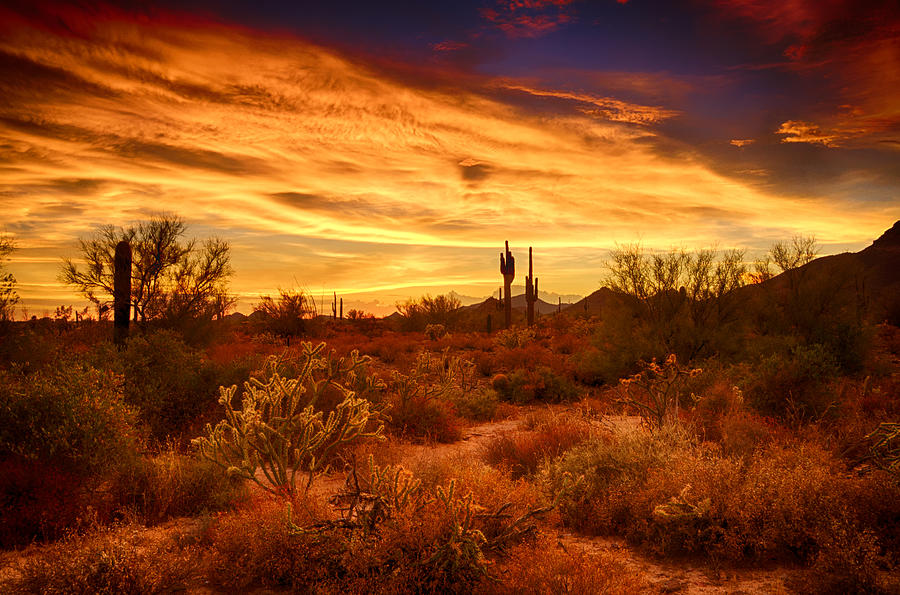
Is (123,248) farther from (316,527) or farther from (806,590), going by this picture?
(806,590)

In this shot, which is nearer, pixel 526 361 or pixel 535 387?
pixel 535 387

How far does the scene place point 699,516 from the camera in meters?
5.47

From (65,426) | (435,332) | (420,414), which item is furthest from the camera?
(435,332)

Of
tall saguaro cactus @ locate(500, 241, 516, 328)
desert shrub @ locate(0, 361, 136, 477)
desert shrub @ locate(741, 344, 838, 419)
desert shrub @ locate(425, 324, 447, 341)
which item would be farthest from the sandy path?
tall saguaro cactus @ locate(500, 241, 516, 328)

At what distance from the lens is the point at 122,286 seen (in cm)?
1872

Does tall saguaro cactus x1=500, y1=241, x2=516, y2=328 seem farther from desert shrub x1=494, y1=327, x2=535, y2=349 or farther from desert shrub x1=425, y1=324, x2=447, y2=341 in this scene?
desert shrub x1=494, y1=327, x2=535, y2=349

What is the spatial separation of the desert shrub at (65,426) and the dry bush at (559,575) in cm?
547

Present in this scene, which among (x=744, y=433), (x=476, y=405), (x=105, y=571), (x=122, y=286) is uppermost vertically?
(x=122, y=286)

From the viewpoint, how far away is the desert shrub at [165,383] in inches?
389

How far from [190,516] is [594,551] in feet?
16.0

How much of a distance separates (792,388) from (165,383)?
486 inches

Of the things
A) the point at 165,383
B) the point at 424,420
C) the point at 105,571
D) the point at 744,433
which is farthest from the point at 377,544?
the point at 165,383

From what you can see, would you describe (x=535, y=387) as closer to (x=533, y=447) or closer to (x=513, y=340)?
(x=533, y=447)

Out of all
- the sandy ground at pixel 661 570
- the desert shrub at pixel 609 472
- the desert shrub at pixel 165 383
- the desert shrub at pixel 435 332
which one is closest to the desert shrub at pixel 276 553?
the sandy ground at pixel 661 570
